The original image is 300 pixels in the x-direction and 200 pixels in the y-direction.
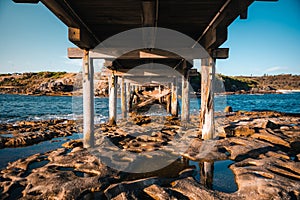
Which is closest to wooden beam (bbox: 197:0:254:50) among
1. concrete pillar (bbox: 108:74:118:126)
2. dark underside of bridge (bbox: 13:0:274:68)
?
dark underside of bridge (bbox: 13:0:274:68)

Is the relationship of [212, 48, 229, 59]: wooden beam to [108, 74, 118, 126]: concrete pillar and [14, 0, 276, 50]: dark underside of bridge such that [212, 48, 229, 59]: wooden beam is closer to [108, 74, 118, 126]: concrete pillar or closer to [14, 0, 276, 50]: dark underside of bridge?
[14, 0, 276, 50]: dark underside of bridge

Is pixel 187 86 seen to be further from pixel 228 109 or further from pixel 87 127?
pixel 228 109

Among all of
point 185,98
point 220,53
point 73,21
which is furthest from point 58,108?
point 220,53

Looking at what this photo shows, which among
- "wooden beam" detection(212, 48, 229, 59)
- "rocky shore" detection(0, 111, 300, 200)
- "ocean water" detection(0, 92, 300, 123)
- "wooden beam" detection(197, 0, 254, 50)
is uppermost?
Result: "wooden beam" detection(197, 0, 254, 50)

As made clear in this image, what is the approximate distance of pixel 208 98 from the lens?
5.56m

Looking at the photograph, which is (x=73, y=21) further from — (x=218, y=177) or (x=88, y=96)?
(x=218, y=177)

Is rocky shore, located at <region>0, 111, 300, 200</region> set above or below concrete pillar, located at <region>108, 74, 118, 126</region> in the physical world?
below

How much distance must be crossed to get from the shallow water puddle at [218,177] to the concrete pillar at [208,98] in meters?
1.37

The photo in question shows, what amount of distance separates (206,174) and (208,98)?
8.16ft

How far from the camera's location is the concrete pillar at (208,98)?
218 inches

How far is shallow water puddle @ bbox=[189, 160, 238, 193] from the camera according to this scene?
318 centimetres

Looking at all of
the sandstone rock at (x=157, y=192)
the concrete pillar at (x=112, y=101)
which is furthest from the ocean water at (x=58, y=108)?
the sandstone rock at (x=157, y=192)

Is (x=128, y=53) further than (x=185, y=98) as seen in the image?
No

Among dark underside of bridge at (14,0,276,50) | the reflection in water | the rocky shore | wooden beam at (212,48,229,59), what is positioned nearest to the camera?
the rocky shore
